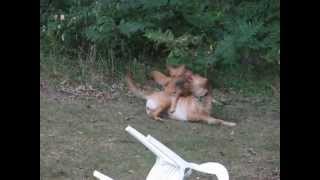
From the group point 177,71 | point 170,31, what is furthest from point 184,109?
point 170,31

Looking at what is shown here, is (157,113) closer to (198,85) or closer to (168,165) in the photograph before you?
(198,85)

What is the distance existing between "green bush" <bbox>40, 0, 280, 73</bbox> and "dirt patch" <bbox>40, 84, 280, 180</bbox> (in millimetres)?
240

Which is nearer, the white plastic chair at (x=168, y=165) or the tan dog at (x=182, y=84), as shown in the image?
the white plastic chair at (x=168, y=165)

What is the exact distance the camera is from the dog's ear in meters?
3.64

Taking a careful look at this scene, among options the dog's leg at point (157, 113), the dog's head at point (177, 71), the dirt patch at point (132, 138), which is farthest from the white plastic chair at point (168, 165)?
the dog's head at point (177, 71)

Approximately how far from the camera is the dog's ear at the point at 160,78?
11.9 feet

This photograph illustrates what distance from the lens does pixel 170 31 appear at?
373 centimetres

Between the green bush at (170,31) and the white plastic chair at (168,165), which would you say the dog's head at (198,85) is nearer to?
the green bush at (170,31)

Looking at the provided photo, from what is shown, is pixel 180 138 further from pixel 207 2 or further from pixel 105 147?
pixel 207 2

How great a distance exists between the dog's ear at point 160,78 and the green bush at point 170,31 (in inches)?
3.4

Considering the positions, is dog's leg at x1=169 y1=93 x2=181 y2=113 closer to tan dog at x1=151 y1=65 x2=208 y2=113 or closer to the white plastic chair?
tan dog at x1=151 y1=65 x2=208 y2=113

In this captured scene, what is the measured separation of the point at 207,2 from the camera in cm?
382

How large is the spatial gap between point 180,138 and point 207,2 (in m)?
Result: 0.83
